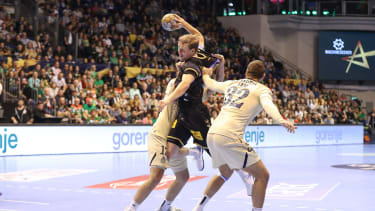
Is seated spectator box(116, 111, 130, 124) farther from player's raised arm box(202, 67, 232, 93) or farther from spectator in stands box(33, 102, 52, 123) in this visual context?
player's raised arm box(202, 67, 232, 93)

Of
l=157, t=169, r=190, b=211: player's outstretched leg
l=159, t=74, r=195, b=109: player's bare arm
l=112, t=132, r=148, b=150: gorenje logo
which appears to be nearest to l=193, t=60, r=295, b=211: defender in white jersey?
l=159, t=74, r=195, b=109: player's bare arm

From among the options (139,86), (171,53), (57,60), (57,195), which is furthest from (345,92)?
(57,195)

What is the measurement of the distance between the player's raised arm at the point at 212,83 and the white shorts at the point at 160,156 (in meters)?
0.85

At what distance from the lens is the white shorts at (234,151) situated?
5754mm

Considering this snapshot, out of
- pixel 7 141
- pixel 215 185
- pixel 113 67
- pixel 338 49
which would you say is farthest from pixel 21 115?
pixel 338 49

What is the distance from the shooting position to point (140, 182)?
9.89 m

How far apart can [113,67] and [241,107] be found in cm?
1526

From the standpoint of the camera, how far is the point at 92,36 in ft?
73.2

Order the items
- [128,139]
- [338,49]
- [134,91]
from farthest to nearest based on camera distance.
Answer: [338,49], [134,91], [128,139]

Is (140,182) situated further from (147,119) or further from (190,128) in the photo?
(147,119)

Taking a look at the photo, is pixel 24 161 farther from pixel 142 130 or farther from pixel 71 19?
pixel 71 19

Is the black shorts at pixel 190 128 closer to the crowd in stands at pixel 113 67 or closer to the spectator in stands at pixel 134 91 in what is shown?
the crowd in stands at pixel 113 67

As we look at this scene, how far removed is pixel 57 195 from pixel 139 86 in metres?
12.0

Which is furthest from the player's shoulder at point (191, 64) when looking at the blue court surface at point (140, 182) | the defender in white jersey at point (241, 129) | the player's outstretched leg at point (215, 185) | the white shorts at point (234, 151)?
the blue court surface at point (140, 182)
